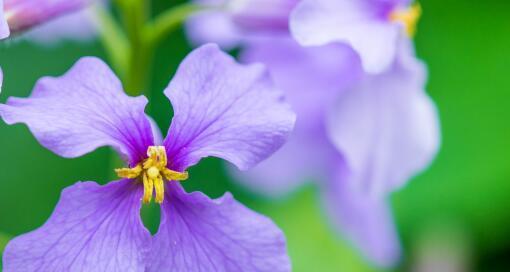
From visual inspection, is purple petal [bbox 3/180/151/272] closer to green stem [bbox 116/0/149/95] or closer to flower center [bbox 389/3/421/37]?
green stem [bbox 116/0/149/95]

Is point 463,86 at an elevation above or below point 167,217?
below

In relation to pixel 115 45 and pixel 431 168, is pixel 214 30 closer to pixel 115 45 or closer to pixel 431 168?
pixel 115 45

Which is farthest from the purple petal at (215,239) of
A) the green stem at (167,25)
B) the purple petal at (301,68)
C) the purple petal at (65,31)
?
the purple petal at (65,31)

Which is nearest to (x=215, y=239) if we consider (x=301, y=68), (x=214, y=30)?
(x=301, y=68)

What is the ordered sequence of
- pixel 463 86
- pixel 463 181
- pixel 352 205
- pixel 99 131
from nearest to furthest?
1. pixel 99 131
2. pixel 352 205
3. pixel 463 181
4. pixel 463 86

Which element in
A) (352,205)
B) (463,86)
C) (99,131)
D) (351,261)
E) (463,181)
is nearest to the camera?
(99,131)

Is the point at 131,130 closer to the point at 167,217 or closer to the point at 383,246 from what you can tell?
the point at 167,217

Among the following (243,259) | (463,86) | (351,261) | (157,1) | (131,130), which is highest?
(131,130)

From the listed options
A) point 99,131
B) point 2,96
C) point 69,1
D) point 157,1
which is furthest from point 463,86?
point 99,131
